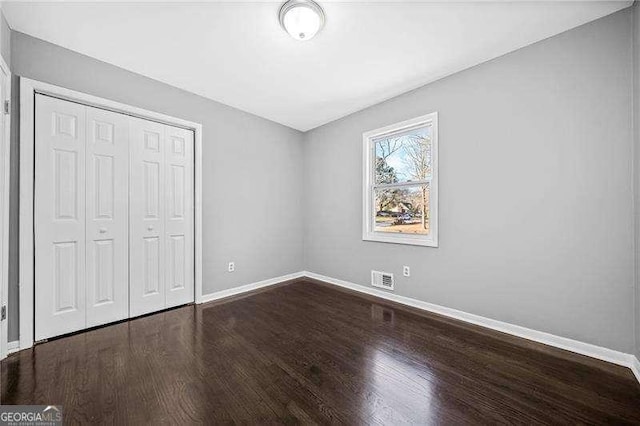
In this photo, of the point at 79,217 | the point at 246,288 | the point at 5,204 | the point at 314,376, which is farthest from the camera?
the point at 246,288

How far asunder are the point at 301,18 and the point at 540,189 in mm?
2427

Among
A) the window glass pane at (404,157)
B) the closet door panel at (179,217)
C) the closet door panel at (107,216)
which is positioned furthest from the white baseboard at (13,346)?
the window glass pane at (404,157)

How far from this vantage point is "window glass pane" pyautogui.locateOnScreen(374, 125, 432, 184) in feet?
10.00

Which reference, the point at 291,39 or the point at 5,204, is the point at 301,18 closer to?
the point at 291,39

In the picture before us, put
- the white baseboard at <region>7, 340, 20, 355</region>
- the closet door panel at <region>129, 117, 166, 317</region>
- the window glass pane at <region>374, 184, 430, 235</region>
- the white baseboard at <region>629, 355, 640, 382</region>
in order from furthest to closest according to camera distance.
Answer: the window glass pane at <region>374, 184, 430, 235</region>, the closet door panel at <region>129, 117, 166, 317</region>, the white baseboard at <region>7, 340, 20, 355</region>, the white baseboard at <region>629, 355, 640, 382</region>

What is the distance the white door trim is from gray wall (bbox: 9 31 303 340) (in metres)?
0.12

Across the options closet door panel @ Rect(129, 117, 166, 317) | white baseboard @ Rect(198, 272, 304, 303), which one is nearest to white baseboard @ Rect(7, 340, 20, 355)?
closet door panel @ Rect(129, 117, 166, 317)

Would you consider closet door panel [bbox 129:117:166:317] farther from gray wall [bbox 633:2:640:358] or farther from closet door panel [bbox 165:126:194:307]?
gray wall [bbox 633:2:640:358]

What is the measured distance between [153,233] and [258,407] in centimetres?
223

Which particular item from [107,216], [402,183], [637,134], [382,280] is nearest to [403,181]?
[402,183]

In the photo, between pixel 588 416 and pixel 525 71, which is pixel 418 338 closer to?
pixel 588 416

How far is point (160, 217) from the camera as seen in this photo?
9.43ft

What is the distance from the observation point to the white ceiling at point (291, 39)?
1889mm

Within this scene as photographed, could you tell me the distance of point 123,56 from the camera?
2.41 metres
